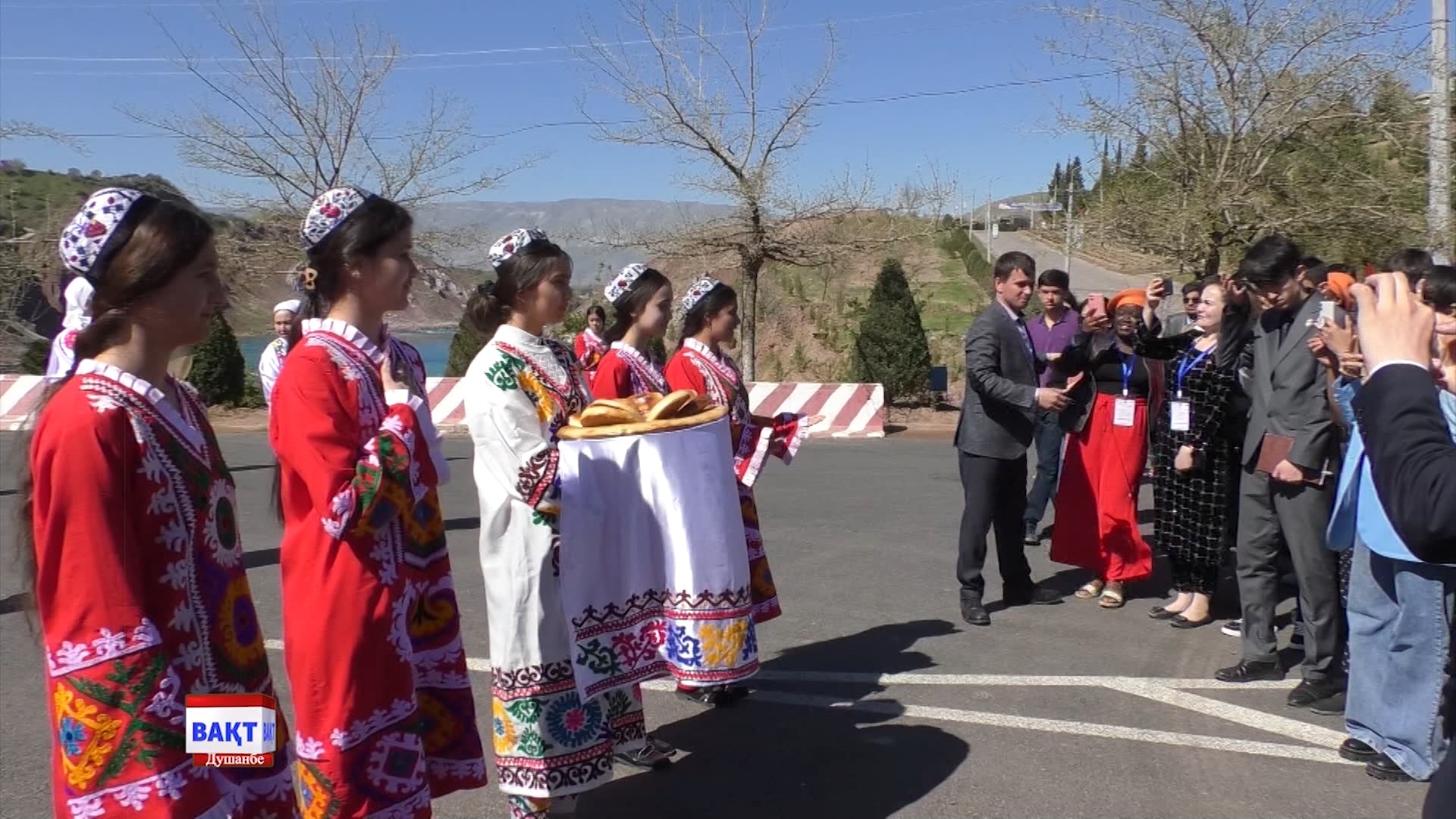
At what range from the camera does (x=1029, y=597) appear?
683 cm

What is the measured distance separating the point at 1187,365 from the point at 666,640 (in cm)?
387

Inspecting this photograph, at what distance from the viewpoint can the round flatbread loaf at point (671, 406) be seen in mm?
3789

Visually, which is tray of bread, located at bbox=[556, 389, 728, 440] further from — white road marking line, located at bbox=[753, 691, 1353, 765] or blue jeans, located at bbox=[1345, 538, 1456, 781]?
blue jeans, located at bbox=[1345, 538, 1456, 781]

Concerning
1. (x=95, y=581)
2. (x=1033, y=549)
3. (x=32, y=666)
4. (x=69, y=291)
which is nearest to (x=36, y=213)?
(x=32, y=666)

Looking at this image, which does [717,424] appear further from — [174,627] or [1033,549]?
[1033,549]

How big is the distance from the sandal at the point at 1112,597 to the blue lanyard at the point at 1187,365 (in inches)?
50.1

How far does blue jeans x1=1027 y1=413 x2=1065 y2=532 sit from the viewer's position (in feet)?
28.8

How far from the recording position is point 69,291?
278cm

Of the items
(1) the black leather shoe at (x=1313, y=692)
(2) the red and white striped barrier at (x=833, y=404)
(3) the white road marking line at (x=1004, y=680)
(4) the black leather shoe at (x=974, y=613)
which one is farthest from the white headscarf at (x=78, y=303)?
(2) the red and white striped barrier at (x=833, y=404)

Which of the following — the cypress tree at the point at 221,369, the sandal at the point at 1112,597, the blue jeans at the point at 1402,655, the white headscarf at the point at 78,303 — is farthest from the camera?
the cypress tree at the point at 221,369

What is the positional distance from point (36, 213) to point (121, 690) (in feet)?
50.7

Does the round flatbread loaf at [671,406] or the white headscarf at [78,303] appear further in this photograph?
the round flatbread loaf at [671,406]

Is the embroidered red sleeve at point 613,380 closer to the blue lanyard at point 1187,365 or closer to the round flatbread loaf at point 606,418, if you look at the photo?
the round flatbread loaf at point 606,418

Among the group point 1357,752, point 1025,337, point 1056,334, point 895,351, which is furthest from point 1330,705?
point 895,351
